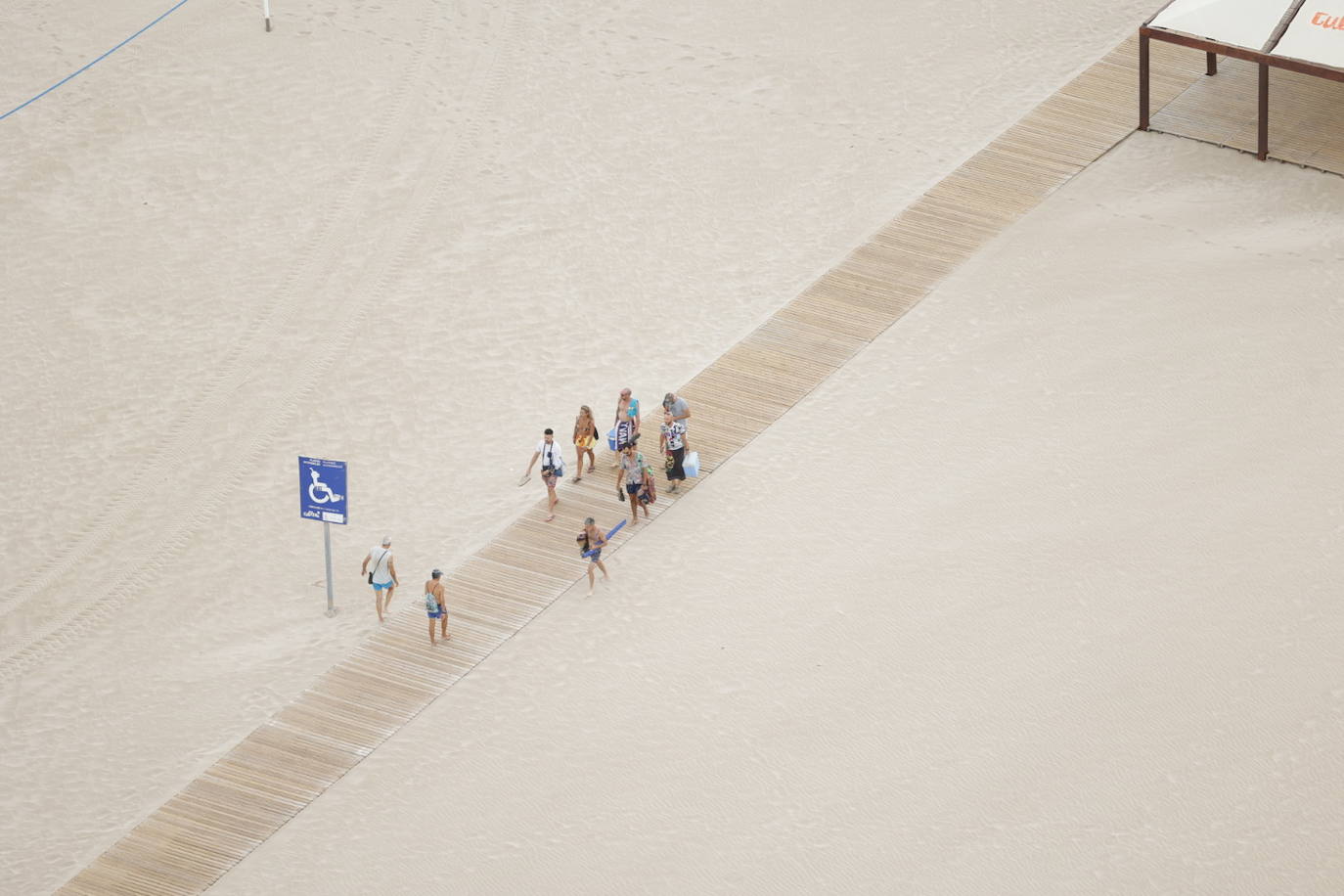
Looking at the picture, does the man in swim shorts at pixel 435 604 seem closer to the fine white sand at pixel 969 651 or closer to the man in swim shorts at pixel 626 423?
the fine white sand at pixel 969 651

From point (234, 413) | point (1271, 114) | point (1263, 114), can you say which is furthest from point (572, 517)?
point (1271, 114)

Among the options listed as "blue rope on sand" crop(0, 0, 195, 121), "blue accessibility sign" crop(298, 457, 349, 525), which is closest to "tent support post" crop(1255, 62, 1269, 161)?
"blue accessibility sign" crop(298, 457, 349, 525)

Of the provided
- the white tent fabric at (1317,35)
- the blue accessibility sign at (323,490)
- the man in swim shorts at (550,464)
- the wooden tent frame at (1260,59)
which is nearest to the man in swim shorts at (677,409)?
the man in swim shorts at (550,464)

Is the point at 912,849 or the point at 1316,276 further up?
the point at 1316,276

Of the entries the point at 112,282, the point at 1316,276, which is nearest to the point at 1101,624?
the point at 1316,276

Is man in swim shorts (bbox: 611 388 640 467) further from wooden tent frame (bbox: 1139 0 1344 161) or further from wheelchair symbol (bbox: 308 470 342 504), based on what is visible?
wooden tent frame (bbox: 1139 0 1344 161)

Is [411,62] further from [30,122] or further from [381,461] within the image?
[381,461]

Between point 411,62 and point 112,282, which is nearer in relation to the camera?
point 112,282

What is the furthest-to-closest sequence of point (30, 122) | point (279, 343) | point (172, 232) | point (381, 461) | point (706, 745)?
point (30, 122)
point (172, 232)
point (279, 343)
point (381, 461)
point (706, 745)
